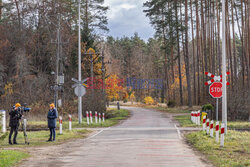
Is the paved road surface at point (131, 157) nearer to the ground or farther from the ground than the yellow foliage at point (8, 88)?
nearer to the ground

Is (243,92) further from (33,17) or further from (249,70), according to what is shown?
(33,17)

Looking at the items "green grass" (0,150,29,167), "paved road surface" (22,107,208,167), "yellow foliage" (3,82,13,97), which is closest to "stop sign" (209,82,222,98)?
"paved road surface" (22,107,208,167)

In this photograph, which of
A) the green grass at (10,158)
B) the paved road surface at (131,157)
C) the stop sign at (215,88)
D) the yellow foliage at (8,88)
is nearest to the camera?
the paved road surface at (131,157)

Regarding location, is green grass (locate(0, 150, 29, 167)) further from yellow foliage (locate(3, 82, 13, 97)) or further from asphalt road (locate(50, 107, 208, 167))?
yellow foliage (locate(3, 82, 13, 97))

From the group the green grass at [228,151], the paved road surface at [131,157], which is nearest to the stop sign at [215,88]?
the green grass at [228,151]

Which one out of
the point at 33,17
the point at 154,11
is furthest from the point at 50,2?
the point at 154,11

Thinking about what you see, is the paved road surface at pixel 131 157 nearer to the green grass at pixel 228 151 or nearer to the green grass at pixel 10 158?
the green grass at pixel 228 151

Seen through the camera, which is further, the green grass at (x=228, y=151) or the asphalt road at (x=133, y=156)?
the green grass at (x=228, y=151)

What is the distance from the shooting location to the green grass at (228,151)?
33.0ft

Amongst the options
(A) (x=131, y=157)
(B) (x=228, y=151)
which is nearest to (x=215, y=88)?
(B) (x=228, y=151)

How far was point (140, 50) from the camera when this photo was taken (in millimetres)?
94188

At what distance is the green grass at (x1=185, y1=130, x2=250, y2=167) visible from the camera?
33.0ft

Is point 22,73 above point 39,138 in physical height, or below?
above

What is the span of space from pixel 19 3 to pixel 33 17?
7.96ft
